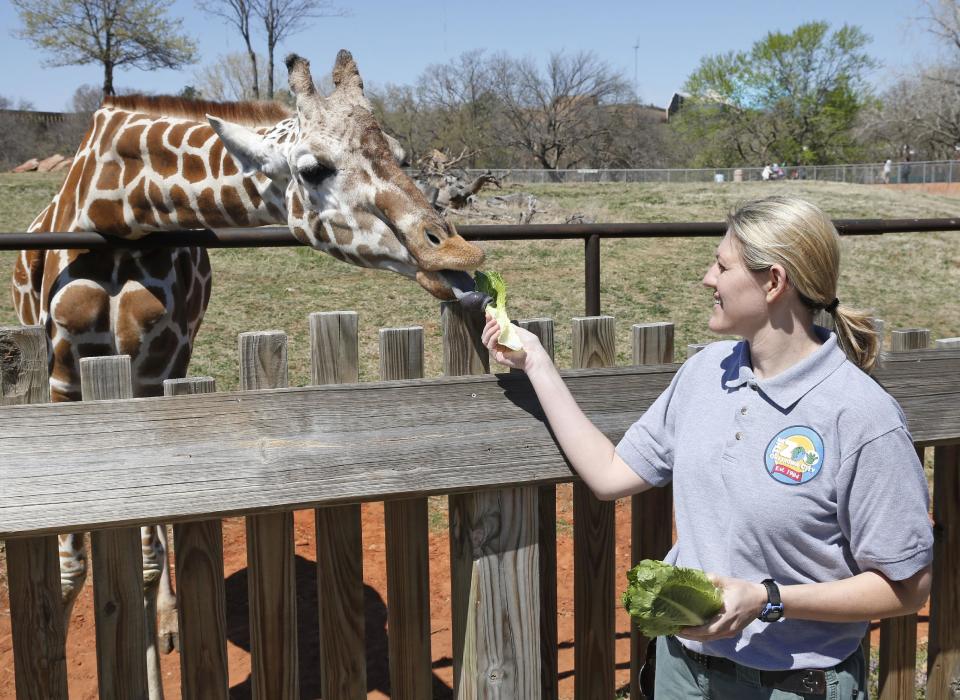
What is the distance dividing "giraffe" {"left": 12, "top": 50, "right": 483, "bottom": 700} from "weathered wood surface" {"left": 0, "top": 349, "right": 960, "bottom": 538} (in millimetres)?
779

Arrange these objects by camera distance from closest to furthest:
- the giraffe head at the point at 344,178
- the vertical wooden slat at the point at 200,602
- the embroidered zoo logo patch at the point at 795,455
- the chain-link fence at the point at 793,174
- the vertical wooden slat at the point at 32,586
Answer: the embroidered zoo logo patch at the point at 795,455
the vertical wooden slat at the point at 32,586
the vertical wooden slat at the point at 200,602
the giraffe head at the point at 344,178
the chain-link fence at the point at 793,174

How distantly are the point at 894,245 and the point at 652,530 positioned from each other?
55.8ft

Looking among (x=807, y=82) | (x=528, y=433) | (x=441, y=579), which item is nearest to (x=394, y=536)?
(x=528, y=433)

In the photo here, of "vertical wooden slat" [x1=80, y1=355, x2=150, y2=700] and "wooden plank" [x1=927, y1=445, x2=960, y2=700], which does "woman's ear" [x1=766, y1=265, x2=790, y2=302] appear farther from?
"vertical wooden slat" [x1=80, y1=355, x2=150, y2=700]

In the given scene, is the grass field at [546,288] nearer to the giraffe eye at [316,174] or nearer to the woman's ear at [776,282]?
the giraffe eye at [316,174]

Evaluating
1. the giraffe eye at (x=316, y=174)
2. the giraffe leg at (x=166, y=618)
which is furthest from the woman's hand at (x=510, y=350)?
the giraffe leg at (x=166, y=618)

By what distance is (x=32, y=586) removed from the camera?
2.08 m

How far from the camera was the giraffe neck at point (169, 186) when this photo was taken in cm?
355

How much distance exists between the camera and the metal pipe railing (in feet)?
9.47

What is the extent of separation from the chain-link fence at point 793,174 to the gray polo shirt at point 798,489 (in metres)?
39.2

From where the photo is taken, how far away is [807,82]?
6216 centimetres

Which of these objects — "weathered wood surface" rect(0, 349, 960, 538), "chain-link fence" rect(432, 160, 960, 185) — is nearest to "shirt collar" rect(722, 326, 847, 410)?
"weathered wood surface" rect(0, 349, 960, 538)

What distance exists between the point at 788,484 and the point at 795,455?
6 centimetres

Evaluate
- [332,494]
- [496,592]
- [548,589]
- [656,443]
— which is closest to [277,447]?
[332,494]
